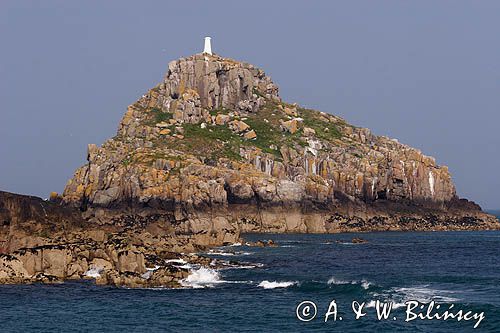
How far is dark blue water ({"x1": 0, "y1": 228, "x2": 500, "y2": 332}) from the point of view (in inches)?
2030

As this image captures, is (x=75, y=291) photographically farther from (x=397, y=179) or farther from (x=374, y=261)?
(x=397, y=179)

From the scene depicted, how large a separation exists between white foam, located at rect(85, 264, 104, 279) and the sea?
4446 millimetres

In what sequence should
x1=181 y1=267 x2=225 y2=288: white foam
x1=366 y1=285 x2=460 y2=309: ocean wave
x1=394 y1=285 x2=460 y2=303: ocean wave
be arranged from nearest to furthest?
x1=366 y1=285 x2=460 y2=309: ocean wave < x1=394 y1=285 x2=460 y2=303: ocean wave < x1=181 y1=267 x2=225 y2=288: white foam

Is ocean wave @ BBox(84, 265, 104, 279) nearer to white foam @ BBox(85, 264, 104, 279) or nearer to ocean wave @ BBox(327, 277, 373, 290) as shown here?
white foam @ BBox(85, 264, 104, 279)

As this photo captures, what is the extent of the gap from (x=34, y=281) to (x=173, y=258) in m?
26.5

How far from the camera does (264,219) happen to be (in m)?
169

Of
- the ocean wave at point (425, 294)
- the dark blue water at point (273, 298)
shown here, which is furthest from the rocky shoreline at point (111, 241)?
the ocean wave at point (425, 294)

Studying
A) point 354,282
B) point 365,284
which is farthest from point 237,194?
point 365,284

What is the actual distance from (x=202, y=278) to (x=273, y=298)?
48.7 feet

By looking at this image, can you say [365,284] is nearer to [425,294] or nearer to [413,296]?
[425,294]

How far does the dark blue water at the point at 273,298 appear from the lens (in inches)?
2030

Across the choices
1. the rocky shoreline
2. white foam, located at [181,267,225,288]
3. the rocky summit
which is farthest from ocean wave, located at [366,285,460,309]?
the rocky summit

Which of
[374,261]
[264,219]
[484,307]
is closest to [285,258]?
[374,261]

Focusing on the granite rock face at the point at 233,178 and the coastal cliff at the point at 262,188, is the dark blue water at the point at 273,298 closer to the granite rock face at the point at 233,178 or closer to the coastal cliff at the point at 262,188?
the coastal cliff at the point at 262,188
